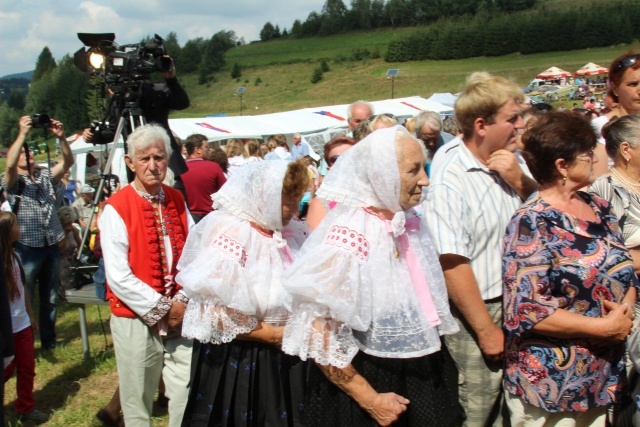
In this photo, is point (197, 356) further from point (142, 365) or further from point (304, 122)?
point (304, 122)

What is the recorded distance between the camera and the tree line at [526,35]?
64.6 meters

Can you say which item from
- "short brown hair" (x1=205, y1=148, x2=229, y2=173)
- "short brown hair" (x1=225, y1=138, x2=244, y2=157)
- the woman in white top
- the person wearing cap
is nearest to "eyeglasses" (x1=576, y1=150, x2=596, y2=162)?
the woman in white top

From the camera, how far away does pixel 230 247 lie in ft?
8.36

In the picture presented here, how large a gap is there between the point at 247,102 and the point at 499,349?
6828cm

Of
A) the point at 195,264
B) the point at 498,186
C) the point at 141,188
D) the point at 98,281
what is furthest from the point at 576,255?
the point at 98,281

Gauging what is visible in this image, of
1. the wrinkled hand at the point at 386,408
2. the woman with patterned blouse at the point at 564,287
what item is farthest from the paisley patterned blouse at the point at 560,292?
the wrinkled hand at the point at 386,408

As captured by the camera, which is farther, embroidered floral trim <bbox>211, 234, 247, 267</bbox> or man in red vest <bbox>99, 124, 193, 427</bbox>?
man in red vest <bbox>99, 124, 193, 427</bbox>

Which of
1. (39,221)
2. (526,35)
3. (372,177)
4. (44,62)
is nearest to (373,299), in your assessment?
(372,177)

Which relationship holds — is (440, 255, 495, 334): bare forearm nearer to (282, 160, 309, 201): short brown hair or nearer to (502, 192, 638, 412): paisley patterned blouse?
(502, 192, 638, 412): paisley patterned blouse

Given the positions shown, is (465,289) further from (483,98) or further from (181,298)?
(181,298)

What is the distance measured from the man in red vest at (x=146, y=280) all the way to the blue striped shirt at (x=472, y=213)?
1.42 meters

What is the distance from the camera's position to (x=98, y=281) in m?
3.68

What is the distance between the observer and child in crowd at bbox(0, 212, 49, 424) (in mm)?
4238

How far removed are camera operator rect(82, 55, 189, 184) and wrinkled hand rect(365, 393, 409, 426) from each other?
113 inches
